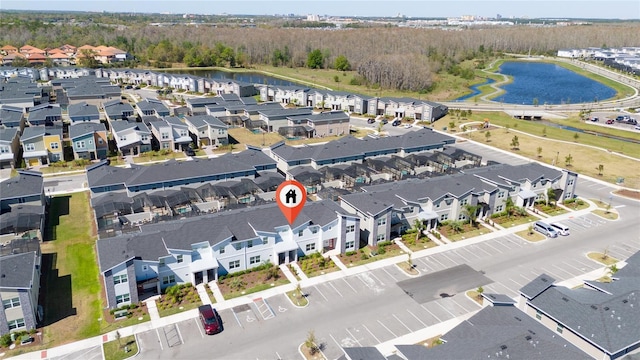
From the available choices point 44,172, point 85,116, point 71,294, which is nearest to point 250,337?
point 71,294

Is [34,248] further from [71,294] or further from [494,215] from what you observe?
[494,215]

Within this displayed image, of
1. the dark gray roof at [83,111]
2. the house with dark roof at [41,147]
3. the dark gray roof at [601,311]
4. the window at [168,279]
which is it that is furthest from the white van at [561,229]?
the dark gray roof at [83,111]

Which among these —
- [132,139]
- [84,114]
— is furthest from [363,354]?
[84,114]

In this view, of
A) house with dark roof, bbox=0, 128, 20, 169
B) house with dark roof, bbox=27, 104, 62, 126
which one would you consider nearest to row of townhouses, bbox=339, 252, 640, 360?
house with dark roof, bbox=0, 128, 20, 169

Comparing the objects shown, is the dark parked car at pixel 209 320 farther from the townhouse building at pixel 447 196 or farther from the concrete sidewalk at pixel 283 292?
the townhouse building at pixel 447 196

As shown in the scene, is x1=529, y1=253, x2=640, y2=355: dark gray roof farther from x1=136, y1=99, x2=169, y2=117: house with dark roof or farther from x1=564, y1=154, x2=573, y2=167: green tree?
x1=136, y1=99, x2=169, y2=117: house with dark roof
